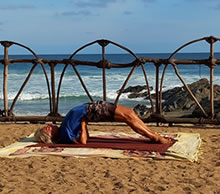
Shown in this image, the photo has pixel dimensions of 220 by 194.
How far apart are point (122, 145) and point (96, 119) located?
1.40 ft

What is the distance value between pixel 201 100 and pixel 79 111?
992cm

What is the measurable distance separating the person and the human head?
1cm

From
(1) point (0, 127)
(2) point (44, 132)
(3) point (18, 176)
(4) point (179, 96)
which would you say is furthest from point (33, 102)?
→ (3) point (18, 176)

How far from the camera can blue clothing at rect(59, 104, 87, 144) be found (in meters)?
5.39

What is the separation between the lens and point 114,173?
14.3 feet

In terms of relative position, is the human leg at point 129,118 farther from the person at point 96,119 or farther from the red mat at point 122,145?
the red mat at point 122,145

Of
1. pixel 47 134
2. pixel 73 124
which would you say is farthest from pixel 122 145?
pixel 47 134

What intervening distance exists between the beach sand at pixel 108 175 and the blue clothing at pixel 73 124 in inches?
21.0

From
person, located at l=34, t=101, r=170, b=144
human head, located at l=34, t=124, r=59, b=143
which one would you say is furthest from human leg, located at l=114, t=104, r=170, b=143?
human head, located at l=34, t=124, r=59, b=143

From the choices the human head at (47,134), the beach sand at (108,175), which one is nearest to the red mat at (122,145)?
the human head at (47,134)

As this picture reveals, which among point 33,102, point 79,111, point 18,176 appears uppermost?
point 79,111

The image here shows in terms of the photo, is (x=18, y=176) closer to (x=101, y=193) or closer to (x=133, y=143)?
(x=101, y=193)

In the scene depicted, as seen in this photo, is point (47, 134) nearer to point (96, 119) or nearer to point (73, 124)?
point (73, 124)

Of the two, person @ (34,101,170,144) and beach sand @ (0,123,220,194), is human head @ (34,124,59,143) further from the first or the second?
beach sand @ (0,123,220,194)
